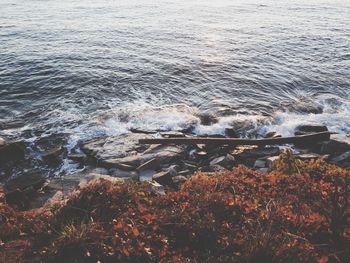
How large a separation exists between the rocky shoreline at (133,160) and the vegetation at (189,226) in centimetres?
272

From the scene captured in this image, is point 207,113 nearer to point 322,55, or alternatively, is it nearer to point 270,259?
point 270,259

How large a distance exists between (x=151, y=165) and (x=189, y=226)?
217 inches

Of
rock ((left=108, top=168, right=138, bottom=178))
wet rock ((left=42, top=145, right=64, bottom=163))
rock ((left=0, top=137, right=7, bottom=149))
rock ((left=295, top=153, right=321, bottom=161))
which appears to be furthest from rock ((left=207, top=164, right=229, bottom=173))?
rock ((left=0, top=137, right=7, bottom=149))

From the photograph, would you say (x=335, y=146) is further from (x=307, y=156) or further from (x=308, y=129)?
(x=308, y=129)

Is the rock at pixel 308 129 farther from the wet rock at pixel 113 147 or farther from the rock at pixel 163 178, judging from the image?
the rock at pixel 163 178

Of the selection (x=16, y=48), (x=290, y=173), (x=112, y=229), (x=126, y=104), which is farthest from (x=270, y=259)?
(x=16, y=48)

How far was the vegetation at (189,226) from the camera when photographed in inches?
240

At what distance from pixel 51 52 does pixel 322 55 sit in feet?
68.8

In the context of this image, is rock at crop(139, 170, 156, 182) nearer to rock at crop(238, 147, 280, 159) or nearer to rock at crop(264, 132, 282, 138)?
rock at crop(238, 147, 280, 159)

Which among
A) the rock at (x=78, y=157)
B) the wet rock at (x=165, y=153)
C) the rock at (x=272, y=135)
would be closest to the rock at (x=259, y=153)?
the rock at (x=272, y=135)

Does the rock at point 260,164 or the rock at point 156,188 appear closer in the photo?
the rock at point 156,188

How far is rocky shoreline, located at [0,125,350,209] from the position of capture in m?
11.1

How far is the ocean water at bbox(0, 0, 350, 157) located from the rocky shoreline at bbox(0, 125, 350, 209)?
1.15 meters

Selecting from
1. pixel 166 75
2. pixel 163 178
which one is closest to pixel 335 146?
pixel 163 178
